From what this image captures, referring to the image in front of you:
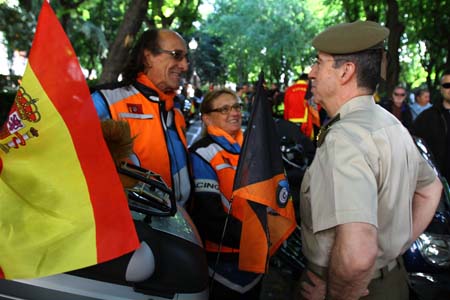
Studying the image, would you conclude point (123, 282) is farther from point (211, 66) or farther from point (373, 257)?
point (211, 66)

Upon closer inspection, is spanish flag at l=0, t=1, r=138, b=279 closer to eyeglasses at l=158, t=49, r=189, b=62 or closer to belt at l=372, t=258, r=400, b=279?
belt at l=372, t=258, r=400, b=279

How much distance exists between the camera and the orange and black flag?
77.9 inches

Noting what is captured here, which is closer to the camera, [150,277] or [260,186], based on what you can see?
[150,277]

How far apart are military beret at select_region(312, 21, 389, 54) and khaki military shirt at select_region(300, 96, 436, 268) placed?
0.65 ft

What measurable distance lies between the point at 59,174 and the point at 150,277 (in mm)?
557

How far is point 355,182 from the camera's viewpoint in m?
1.62

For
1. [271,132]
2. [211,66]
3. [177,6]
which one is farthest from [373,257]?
[211,66]

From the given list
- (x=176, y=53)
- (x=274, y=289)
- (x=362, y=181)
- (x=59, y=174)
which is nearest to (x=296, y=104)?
(x=274, y=289)

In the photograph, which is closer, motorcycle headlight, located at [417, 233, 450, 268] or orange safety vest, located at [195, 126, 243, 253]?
orange safety vest, located at [195, 126, 243, 253]

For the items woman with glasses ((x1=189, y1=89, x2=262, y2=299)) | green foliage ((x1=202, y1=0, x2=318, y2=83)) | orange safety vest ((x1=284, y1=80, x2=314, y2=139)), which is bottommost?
green foliage ((x1=202, y1=0, x2=318, y2=83))

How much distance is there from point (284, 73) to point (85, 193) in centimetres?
3600

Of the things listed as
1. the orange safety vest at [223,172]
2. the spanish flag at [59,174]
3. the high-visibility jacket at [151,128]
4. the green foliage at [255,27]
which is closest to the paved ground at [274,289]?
the orange safety vest at [223,172]

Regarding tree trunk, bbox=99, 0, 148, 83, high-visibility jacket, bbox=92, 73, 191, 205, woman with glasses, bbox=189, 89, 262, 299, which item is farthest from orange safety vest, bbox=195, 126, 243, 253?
tree trunk, bbox=99, 0, 148, 83

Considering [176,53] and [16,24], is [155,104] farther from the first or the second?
[16,24]
